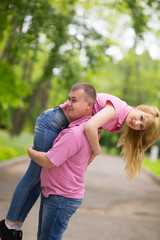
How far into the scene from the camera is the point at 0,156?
1374cm

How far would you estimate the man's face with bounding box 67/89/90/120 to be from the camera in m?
2.92

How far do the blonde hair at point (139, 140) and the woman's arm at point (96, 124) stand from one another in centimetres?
33

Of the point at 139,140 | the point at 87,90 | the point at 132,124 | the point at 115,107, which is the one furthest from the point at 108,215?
the point at 87,90

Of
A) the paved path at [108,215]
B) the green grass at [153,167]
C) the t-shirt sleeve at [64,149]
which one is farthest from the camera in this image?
the green grass at [153,167]

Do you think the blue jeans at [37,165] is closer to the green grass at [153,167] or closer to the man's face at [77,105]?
the man's face at [77,105]

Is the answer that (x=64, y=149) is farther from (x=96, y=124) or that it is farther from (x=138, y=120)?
(x=138, y=120)

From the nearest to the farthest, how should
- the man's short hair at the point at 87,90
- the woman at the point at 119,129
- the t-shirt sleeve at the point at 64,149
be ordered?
the t-shirt sleeve at the point at 64,149 → the man's short hair at the point at 87,90 → the woman at the point at 119,129

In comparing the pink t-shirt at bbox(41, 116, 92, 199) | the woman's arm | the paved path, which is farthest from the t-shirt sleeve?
the paved path

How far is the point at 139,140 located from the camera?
323 cm

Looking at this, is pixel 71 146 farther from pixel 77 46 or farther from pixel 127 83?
pixel 127 83

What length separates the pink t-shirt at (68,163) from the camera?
9.08 feet

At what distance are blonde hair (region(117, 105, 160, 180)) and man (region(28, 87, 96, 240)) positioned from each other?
497mm

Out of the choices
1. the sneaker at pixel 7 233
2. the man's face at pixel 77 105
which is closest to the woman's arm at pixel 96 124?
the man's face at pixel 77 105

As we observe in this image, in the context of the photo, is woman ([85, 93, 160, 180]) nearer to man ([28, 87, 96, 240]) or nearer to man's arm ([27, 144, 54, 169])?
man ([28, 87, 96, 240])
